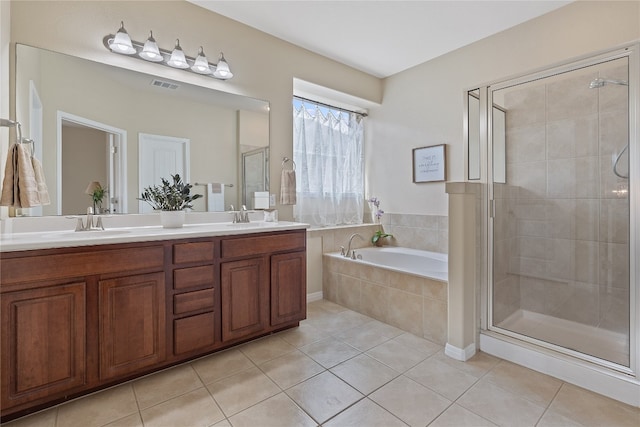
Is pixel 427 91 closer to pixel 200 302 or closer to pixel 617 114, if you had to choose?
pixel 617 114

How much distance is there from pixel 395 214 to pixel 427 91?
150cm

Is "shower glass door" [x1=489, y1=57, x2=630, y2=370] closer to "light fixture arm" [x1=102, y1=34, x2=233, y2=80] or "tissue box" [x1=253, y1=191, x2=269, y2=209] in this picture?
"tissue box" [x1=253, y1=191, x2=269, y2=209]

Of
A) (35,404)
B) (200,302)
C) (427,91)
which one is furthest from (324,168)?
(35,404)

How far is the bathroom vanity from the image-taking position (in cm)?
141

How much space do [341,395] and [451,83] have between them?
10.4ft

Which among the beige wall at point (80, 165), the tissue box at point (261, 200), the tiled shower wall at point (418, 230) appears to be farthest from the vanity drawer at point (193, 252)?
the tiled shower wall at point (418, 230)

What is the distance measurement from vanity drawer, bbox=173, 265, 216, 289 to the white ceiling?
2129mm

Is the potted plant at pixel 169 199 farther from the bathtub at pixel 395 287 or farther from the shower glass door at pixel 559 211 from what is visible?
the shower glass door at pixel 559 211

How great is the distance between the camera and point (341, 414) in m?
1.52

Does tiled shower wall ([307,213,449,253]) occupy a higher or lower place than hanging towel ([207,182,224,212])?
lower

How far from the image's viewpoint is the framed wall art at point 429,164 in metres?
3.31

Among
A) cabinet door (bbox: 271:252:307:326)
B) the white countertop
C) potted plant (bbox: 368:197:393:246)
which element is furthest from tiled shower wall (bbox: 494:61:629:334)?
the white countertop

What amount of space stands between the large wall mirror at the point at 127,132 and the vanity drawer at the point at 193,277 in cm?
70

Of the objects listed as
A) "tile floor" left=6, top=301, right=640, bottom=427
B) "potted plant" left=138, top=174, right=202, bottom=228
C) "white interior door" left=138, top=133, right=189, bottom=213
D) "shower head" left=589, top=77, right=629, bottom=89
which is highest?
"shower head" left=589, top=77, right=629, bottom=89
